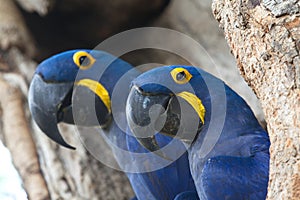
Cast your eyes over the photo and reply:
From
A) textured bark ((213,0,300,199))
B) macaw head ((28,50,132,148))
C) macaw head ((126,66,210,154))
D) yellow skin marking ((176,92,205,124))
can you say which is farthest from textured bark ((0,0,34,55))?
textured bark ((213,0,300,199))

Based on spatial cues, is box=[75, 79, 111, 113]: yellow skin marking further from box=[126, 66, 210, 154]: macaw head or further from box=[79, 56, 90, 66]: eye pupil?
box=[126, 66, 210, 154]: macaw head

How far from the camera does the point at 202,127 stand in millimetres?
2385

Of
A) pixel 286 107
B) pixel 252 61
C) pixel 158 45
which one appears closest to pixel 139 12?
pixel 158 45

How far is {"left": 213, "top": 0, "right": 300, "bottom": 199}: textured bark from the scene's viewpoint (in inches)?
63.0

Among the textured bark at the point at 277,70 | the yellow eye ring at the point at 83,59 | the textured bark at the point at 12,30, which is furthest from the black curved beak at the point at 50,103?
the textured bark at the point at 277,70

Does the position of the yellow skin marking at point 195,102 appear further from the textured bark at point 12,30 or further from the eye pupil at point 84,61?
the textured bark at point 12,30

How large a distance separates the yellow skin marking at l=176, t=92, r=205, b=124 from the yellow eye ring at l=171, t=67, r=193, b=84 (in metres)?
0.06

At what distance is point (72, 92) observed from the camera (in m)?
2.98

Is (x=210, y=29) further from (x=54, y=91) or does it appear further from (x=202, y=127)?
(x=202, y=127)

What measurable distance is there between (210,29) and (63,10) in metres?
0.86

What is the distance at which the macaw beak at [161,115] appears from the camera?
227cm

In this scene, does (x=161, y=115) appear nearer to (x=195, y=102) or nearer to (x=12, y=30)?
(x=195, y=102)

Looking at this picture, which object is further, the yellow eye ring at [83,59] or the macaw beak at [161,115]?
the yellow eye ring at [83,59]

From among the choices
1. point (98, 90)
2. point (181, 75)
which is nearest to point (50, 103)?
point (98, 90)
